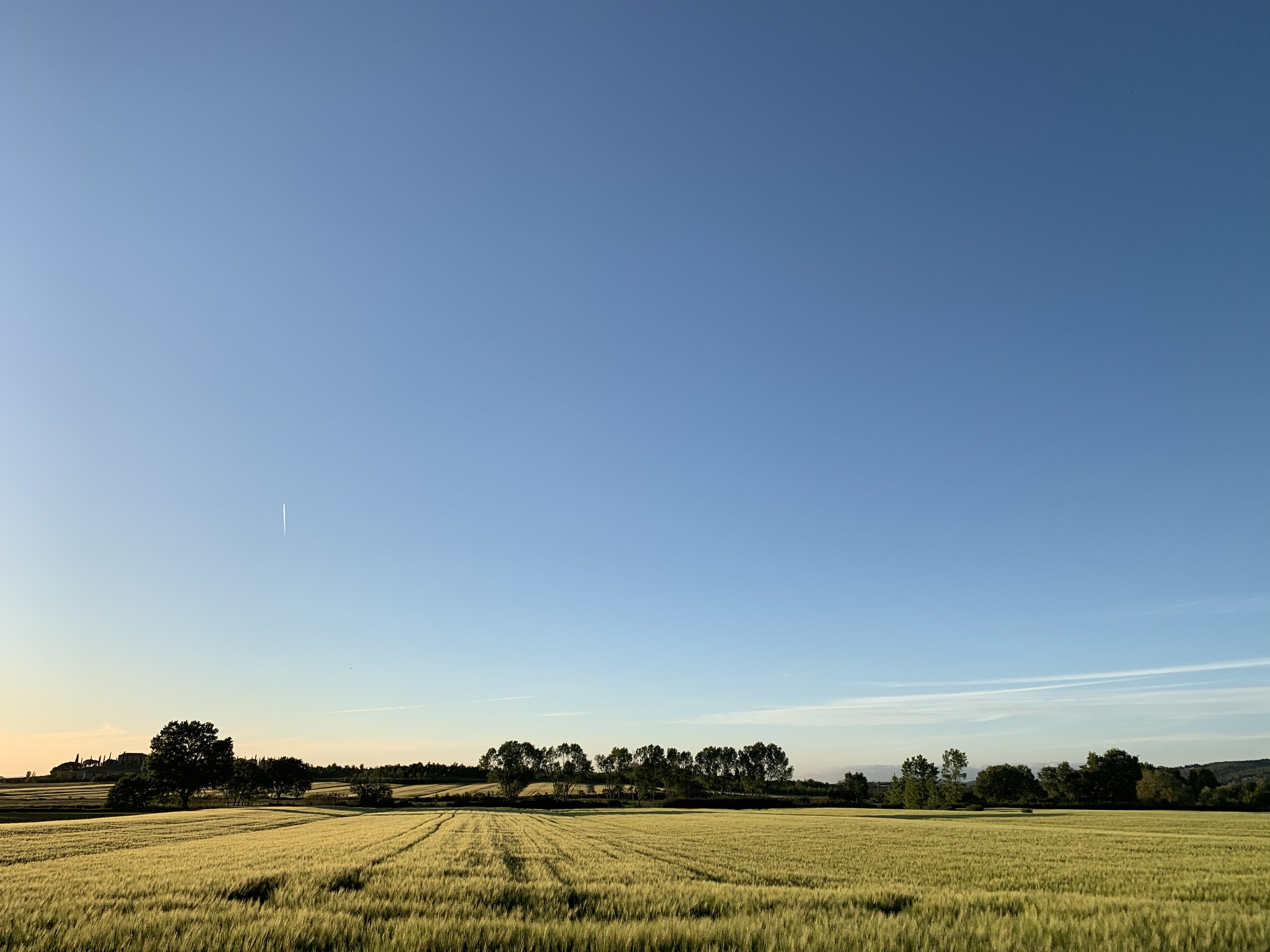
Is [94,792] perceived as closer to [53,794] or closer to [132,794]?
[53,794]

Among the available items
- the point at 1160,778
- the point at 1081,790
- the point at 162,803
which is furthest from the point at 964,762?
the point at 162,803

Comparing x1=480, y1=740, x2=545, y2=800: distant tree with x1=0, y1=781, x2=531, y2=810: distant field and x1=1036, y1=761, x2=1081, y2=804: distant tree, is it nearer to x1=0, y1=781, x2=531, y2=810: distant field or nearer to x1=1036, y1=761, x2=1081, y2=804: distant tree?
x1=0, y1=781, x2=531, y2=810: distant field

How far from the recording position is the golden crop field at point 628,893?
817 centimetres

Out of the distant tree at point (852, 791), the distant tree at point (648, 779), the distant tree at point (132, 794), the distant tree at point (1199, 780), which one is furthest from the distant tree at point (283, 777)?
the distant tree at point (1199, 780)

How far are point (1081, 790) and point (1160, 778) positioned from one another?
15959 millimetres

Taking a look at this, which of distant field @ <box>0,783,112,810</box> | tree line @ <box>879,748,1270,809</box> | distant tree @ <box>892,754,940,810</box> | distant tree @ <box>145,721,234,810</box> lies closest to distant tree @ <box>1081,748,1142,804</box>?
tree line @ <box>879,748,1270,809</box>

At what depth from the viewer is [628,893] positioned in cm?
1280

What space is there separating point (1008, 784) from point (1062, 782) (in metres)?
11.5

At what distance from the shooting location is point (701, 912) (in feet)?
36.3

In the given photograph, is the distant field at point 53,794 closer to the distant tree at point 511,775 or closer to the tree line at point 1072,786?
the distant tree at point 511,775

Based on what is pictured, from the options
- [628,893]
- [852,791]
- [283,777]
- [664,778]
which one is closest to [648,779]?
[664,778]

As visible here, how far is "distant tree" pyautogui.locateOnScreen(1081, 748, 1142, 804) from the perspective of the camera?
401ft

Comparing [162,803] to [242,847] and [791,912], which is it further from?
[791,912]

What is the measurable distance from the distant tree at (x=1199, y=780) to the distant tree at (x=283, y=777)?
182460mm
